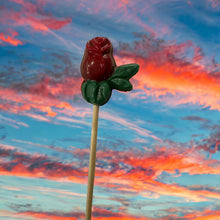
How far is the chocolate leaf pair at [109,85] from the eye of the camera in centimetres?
155

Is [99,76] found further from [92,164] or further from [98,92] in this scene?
[92,164]

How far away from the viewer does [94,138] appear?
1.56 metres

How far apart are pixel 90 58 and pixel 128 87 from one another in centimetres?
27

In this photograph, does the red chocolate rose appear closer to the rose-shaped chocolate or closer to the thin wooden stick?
the rose-shaped chocolate

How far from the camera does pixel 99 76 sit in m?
1.57

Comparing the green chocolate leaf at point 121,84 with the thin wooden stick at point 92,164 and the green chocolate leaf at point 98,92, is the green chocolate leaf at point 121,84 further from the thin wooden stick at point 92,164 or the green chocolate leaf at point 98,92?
the thin wooden stick at point 92,164

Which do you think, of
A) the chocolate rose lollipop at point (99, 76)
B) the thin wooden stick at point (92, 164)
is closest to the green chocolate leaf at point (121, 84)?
the chocolate rose lollipop at point (99, 76)

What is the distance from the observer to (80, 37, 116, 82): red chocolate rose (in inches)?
61.4

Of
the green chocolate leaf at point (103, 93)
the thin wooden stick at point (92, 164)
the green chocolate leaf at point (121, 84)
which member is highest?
the green chocolate leaf at point (121, 84)

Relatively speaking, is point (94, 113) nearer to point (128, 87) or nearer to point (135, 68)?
point (128, 87)

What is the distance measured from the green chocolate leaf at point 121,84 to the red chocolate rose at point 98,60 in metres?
0.05

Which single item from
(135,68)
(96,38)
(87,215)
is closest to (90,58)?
(96,38)

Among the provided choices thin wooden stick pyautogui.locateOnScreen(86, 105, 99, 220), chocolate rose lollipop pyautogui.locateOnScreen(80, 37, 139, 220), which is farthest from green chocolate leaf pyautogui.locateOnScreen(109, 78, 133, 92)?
thin wooden stick pyautogui.locateOnScreen(86, 105, 99, 220)

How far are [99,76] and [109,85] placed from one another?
3.0 inches
